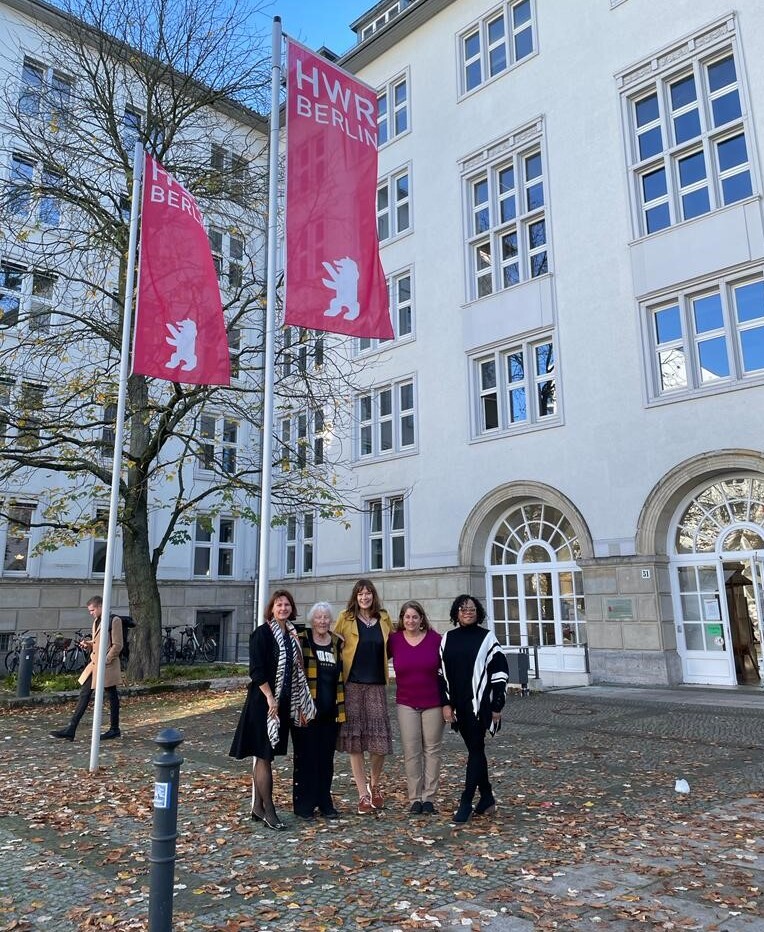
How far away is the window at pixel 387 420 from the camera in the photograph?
22.6m

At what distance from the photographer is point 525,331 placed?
19250mm

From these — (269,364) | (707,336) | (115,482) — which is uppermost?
(707,336)

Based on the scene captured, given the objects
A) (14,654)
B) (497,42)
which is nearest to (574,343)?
(497,42)

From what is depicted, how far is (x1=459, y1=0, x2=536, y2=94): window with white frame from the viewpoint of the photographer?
21.1 metres

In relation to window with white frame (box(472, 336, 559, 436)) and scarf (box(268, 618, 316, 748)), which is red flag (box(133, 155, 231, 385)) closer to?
scarf (box(268, 618, 316, 748))

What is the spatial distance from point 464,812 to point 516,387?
48.9 feet

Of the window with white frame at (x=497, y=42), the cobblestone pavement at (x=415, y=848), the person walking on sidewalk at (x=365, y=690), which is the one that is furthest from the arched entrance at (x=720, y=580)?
the window with white frame at (x=497, y=42)

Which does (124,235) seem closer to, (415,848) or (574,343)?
(574,343)

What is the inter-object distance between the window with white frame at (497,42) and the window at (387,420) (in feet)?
31.1

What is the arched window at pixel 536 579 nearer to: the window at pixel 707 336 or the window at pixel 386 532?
the window at pixel 386 532

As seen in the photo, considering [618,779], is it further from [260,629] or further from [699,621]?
[699,621]

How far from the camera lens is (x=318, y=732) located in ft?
19.6

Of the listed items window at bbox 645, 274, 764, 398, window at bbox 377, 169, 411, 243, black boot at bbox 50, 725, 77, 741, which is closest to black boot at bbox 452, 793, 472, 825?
black boot at bbox 50, 725, 77, 741

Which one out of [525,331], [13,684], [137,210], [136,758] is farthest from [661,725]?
[13,684]
